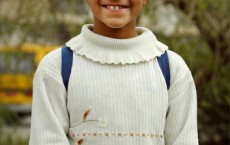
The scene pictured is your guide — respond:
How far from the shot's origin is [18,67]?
19.8ft

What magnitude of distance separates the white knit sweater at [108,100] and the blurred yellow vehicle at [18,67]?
3038 mm

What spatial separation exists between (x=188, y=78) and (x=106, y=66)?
0.33 metres

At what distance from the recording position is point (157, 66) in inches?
111

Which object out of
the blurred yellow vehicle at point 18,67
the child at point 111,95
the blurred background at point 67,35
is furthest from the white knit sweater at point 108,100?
the blurred yellow vehicle at point 18,67

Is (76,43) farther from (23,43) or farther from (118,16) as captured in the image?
(23,43)

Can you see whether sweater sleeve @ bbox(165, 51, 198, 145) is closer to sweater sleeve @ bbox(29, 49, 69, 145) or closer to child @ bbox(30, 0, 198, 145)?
child @ bbox(30, 0, 198, 145)

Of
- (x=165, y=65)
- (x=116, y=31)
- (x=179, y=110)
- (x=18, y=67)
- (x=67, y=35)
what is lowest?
(x=18, y=67)

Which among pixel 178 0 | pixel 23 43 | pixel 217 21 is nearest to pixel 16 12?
pixel 23 43

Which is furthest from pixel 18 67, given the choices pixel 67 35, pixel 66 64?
pixel 66 64

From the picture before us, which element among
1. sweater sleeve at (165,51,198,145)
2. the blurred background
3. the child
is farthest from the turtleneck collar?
the blurred background

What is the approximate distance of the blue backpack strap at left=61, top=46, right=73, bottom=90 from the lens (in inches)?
109

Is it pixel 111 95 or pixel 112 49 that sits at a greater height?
pixel 112 49

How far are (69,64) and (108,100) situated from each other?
8.1 inches

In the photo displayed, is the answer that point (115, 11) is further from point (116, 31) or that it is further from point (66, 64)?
point (66, 64)
